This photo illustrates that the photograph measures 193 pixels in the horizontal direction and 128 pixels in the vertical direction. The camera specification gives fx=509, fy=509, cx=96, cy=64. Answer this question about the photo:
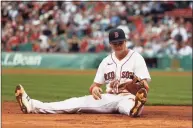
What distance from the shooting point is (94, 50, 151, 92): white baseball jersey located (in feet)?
23.2

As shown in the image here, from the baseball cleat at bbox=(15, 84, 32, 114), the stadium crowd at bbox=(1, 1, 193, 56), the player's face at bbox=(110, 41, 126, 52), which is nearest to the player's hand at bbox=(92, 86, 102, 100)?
the player's face at bbox=(110, 41, 126, 52)

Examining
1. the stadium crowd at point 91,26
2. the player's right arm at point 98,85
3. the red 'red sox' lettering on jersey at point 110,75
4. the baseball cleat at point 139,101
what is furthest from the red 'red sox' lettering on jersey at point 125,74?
the stadium crowd at point 91,26

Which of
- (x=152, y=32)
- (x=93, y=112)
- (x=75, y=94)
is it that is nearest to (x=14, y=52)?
(x=152, y=32)

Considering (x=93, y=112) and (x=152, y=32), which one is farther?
(x=152, y=32)

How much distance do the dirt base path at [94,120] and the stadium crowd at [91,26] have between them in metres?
14.2

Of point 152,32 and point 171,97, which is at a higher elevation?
point 152,32

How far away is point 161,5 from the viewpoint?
2409 centimetres

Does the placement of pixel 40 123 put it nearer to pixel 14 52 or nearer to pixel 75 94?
pixel 75 94

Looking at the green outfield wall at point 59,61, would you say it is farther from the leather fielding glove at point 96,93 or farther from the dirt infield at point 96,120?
the leather fielding glove at point 96,93

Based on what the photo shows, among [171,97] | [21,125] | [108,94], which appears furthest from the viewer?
[171,97]

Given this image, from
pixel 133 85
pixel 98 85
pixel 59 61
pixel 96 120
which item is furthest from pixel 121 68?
pixel 59 61

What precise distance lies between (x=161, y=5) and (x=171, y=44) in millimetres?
3005

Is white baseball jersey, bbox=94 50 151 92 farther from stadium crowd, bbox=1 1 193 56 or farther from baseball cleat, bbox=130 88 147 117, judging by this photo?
stadium crowd, bbox=1 1 193 56

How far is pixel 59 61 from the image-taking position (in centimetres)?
2205
